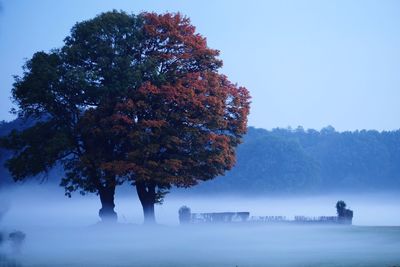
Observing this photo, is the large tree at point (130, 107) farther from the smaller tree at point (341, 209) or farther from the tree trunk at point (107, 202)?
the smaller tree at point (341, 209)

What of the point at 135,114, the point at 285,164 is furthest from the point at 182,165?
the point at 285,164

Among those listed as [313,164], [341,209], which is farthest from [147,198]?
[313,164]

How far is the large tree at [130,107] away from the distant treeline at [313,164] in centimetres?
6315

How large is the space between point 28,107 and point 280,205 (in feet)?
218

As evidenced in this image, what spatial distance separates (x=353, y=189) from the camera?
144m

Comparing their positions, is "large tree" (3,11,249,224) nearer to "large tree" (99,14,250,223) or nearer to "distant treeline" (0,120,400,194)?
"large tree" (99,14,250,223)

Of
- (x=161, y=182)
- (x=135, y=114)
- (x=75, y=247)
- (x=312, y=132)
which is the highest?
(x=312, y=132)

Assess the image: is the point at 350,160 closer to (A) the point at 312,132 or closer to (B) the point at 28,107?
(A) the point at 312,132

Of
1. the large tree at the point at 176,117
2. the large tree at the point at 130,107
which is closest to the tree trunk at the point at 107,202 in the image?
the large tree at the point at 130,107

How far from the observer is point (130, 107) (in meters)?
52.4

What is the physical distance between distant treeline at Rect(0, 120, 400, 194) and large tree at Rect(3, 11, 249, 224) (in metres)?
63.1

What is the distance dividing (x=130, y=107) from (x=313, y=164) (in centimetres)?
8495

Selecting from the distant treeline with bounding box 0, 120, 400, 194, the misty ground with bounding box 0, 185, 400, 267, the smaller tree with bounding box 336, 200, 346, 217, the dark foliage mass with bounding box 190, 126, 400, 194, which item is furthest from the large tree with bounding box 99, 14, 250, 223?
the dark foliage mass with bounding box 190, 126, 400, 194

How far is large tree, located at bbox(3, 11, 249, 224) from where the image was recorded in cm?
5275
